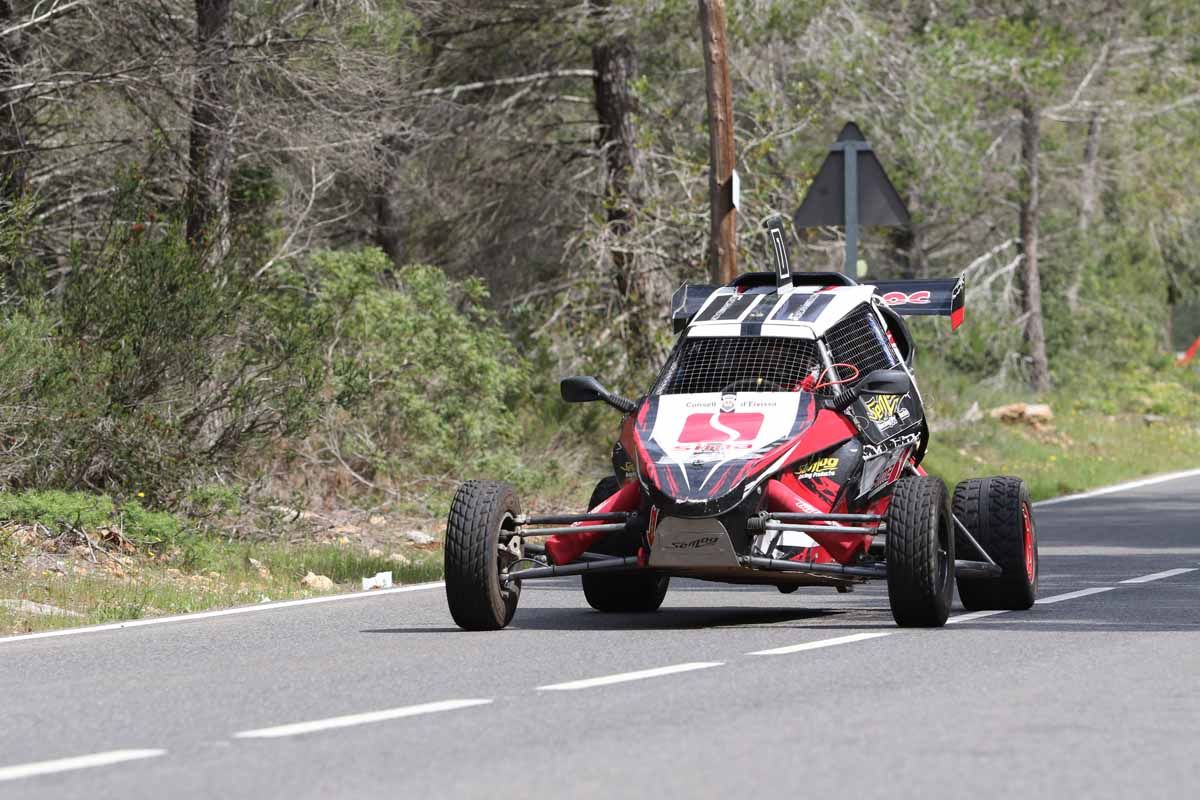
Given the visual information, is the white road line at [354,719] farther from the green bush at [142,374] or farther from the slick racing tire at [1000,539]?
the green bush at [142,374]

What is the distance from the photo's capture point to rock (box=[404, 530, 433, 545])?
1778cm

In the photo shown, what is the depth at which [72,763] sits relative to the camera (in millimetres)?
7160

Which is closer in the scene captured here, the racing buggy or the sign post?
the racing buggy

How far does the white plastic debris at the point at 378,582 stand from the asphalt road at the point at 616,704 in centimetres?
130

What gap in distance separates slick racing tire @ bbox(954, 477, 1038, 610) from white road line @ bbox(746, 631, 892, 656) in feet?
4.71

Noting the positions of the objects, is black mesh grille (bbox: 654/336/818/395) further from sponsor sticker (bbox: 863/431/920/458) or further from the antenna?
the antenna

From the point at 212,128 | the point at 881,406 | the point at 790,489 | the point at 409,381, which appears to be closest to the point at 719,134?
the point at 409,381

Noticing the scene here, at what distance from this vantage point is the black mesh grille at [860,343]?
12398mm

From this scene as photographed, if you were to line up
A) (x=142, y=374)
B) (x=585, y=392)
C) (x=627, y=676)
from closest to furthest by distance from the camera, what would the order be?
(x=627, y=676)
(x=585, y=392)
(x=142, y=374)

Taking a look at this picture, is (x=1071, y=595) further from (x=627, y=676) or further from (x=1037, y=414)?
(x=1037, y=414)

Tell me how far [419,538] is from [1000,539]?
6.87 m

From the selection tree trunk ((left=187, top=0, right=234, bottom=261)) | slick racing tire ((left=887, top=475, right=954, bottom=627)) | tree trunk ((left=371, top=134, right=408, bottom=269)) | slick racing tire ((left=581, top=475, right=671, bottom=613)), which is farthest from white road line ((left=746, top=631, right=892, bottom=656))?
tree trunk ((left=371, top=134, right=408, bottom=269))

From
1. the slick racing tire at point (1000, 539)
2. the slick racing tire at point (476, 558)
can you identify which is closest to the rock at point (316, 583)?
the slick racing tire at point (476, 558)

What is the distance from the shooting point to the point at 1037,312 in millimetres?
39031
